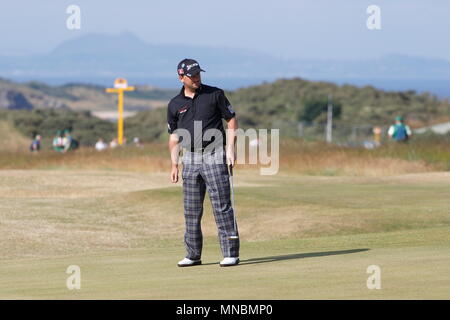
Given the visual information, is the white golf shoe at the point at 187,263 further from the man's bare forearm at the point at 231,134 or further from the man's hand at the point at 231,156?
the man's bare forearm at the point at 231,134

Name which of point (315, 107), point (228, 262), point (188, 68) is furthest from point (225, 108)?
point (315, 107)

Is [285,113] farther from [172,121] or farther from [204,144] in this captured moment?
[204,144]

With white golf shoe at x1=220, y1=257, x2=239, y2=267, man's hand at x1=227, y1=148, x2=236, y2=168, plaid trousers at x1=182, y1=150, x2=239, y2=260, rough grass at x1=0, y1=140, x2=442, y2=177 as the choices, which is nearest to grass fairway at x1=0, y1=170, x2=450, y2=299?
white golf shoe at x1=220, y1=257, x2=239, y2=267

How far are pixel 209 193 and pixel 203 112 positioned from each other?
91cm

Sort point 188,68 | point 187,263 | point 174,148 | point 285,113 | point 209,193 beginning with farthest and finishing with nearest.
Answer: point 285,113
point 174,148
point 187,263
point 209,193
point 188,68

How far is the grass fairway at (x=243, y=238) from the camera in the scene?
949cm

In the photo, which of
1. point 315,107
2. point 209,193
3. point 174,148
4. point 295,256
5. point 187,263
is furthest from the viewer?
point 315,107

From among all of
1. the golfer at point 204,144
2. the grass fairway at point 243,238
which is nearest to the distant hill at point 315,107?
the grass fairway at point 243,238

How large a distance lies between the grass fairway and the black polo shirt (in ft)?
4.60

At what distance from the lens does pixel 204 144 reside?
11367mm

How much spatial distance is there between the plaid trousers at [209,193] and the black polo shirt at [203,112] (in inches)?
6.8

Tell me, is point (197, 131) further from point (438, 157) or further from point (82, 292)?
point (438, 157)

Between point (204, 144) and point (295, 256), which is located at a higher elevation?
point (204, 144)

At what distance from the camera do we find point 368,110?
308 feet
